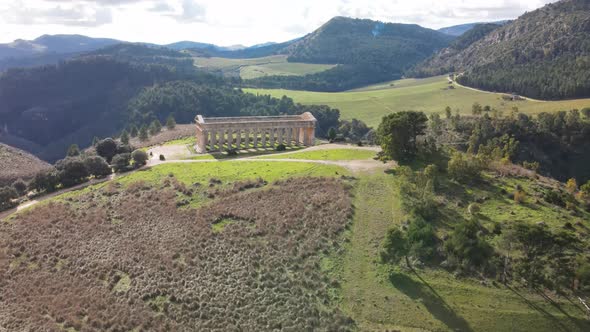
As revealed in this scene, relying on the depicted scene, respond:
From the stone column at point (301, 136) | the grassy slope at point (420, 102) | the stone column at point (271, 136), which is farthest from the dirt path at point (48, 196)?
the grassy slope at point (420, 102)

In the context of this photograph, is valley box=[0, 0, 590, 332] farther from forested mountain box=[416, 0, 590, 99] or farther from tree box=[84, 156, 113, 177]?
forested mountain box=[416, 0, 590, 99]

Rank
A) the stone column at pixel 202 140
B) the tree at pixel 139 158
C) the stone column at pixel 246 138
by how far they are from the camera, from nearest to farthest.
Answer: the tree at pixel 139 158
the stone column at pixel 202 140
the stone column at pixel 246 138

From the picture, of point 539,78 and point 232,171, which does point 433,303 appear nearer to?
point 232,171

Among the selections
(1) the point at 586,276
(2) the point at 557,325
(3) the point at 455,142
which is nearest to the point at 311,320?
(2) the point at 557,325

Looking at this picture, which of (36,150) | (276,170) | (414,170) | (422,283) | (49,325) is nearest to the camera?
(49,325)

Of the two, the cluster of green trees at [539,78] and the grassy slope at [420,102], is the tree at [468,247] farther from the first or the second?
the cluster of green trees at [539,78]

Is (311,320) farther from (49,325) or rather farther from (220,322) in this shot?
(49,325)
